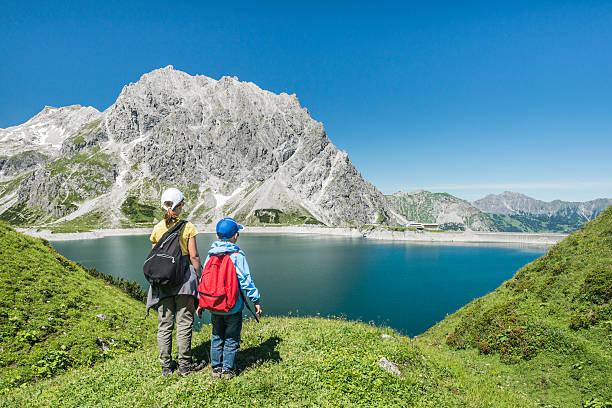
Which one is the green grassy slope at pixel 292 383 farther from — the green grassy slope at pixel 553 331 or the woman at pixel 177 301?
the green grassy slope at pixel 553 331

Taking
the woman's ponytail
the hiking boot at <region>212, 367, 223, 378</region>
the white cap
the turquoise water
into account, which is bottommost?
the turquoise water

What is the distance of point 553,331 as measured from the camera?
11945mm

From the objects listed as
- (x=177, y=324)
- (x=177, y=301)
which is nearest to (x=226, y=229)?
(x=177, y=301)

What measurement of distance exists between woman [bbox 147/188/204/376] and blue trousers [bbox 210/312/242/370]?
0.69m

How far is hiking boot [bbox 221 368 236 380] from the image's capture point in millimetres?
6016

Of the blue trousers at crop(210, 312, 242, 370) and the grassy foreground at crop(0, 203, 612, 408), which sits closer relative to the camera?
the grassy foreground at crop(0, 203, 612, 408)

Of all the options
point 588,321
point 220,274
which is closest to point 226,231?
point 220,274

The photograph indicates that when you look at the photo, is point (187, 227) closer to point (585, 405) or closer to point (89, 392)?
point (89, 392)

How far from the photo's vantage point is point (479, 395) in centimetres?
679

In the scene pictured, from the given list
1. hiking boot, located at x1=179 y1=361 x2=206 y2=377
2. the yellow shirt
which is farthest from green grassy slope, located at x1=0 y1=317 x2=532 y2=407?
the yellow shirt

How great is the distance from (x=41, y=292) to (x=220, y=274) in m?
12.6

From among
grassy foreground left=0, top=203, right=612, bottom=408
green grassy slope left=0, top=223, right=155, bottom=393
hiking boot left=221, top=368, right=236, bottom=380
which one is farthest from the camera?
green grassy slope left=0, top=223, right=155, bottom=393

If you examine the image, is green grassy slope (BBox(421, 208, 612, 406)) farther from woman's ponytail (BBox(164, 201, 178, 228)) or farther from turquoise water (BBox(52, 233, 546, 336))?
woman's ponytail (BBox(164, 201, 178, 228))

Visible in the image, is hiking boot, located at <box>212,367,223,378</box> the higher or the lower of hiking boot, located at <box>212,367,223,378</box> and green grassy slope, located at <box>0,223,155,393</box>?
the higher
